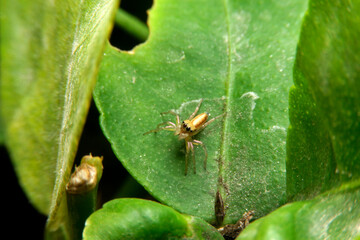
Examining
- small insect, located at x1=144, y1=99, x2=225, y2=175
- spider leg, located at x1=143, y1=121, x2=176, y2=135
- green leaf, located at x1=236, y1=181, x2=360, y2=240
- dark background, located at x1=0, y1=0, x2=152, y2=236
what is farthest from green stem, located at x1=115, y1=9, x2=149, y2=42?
green leaf, located at x1=236, y1=181, x2=360, y2=240

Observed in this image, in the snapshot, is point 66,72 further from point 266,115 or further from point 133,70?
point 266,115

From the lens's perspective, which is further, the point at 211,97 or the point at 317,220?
the point at 211,97

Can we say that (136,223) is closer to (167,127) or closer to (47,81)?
(47,81)

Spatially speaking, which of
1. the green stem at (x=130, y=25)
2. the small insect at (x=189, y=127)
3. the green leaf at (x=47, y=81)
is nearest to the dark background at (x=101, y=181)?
the green stem at (x=130, y=25)

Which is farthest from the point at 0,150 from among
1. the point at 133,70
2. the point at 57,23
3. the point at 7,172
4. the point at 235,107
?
the point at 235,107

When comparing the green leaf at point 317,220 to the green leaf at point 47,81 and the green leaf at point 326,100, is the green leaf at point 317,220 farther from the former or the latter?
the green leaf at point 47,81

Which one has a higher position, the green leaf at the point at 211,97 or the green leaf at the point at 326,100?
the green leaf at the point at 326,100

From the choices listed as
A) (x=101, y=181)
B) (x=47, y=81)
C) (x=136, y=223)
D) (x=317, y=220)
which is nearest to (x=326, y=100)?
(x=317, y=220)

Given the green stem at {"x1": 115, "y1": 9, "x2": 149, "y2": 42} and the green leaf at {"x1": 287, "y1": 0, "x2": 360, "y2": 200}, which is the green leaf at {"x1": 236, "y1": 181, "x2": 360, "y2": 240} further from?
the green stem at {"x1": 115, "y1": 9, "x2": 149, "y2": 42}
